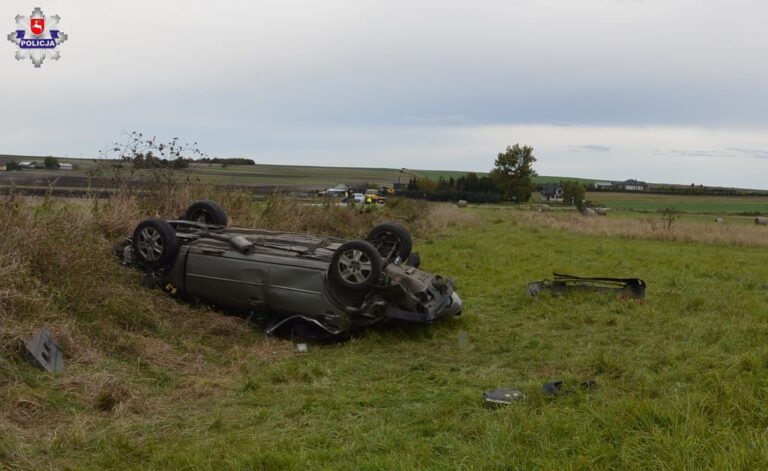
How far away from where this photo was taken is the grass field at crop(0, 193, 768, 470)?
3.99 metres

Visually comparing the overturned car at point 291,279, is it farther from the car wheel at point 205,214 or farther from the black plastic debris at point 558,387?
the black plastic debris at point 558,387

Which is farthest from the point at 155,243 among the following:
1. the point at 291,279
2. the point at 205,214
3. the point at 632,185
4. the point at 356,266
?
the point at 632,185

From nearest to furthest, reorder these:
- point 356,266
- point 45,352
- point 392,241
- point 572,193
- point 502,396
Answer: point 502,396 → point 45,352 → point 356,266 → point 392,241 → point 572,193

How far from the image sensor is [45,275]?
23.2 feet

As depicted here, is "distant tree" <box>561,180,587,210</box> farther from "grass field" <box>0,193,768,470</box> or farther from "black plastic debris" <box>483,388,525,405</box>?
"black plastic debris" <box>483,388,525,405</box>

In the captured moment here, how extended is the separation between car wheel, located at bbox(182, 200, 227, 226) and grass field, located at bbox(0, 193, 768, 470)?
4.74 feet

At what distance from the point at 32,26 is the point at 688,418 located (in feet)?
36.4

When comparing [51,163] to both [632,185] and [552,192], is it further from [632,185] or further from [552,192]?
[632,185]

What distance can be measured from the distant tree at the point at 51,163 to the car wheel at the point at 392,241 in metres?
8.53

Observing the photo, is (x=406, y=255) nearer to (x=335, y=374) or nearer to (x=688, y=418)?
(x=335, y=374)

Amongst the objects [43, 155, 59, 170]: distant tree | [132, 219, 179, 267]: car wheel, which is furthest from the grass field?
[43, 155, 59, 170]: distant tree

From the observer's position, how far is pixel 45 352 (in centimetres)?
568

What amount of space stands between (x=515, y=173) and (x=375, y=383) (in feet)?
210

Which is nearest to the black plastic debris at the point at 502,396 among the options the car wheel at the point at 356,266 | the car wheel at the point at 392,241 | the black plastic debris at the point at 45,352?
the car wheel at the point at 356,266
